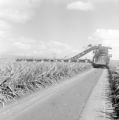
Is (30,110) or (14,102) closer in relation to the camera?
(30,110)

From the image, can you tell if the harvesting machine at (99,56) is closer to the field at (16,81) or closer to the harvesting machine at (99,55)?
the harvesting machine at (99,55)

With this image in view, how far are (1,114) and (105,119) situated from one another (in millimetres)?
3801

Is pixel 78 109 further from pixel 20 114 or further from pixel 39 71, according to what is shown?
pixel 39 71

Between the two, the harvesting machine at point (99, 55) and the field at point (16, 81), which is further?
the harvesting machine at point (99, 55)

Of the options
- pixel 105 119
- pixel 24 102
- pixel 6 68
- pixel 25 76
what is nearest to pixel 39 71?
pixel 25 76

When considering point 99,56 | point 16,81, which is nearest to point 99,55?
point 99,56

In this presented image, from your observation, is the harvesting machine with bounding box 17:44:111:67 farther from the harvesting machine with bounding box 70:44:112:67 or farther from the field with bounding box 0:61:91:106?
the field with bounding box 0:61:91:106

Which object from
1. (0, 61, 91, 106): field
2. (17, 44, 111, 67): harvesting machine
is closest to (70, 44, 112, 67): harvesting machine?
(17, 44, 111, 67): harvesting machine

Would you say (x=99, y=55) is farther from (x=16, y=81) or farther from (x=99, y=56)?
(x=16, y=81)

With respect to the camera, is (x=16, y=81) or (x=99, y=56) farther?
(x=99, y=56)

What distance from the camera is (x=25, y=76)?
1411 cm

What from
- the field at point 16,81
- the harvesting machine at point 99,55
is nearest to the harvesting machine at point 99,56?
the harvesting machine at point 99,55

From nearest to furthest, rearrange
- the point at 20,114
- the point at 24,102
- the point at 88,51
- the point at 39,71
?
the point at 20,114
the point at 24,102
the point at 39,71
the point at 88,51

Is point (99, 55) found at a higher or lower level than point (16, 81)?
higher
